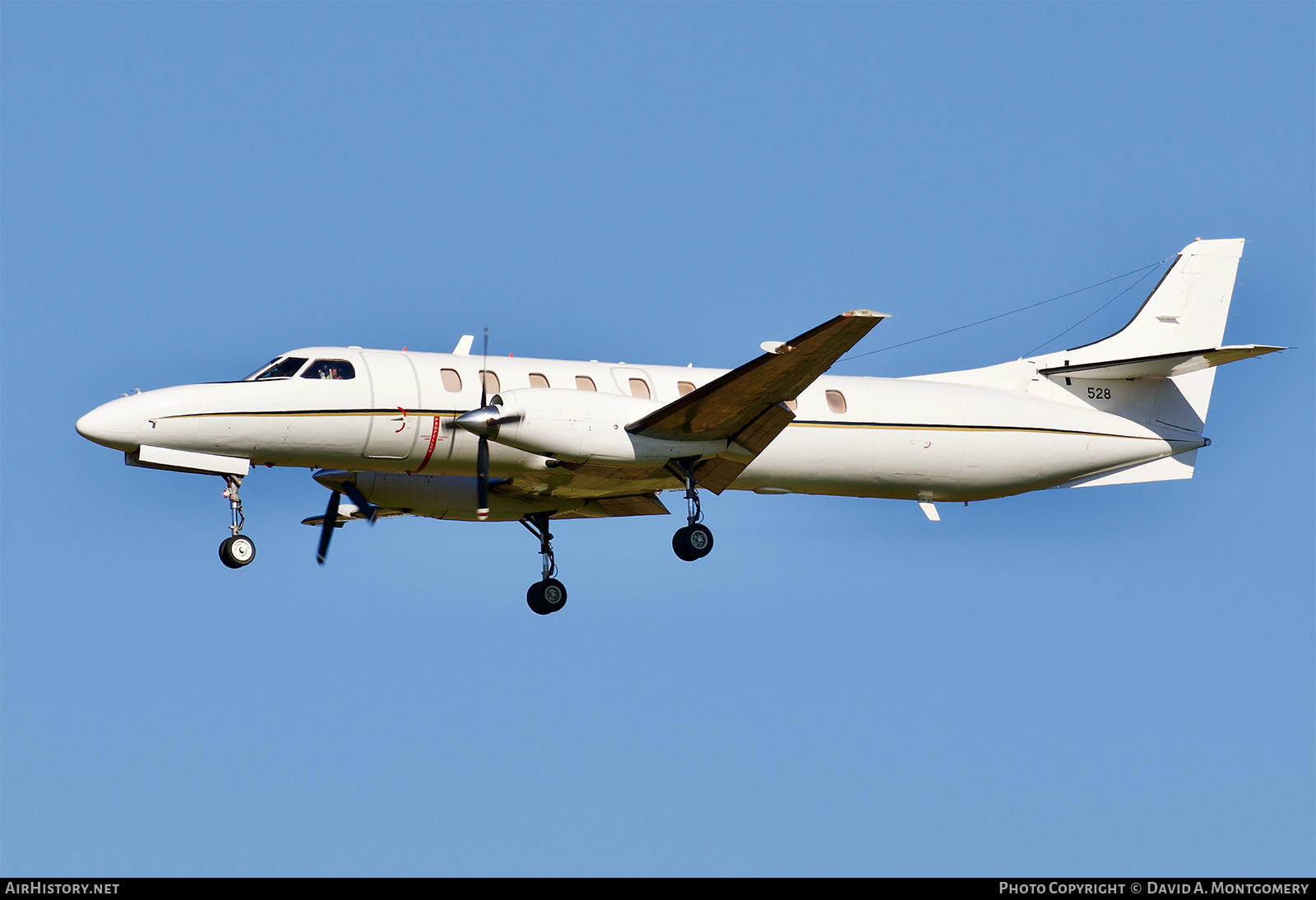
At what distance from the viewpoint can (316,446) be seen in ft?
66.0

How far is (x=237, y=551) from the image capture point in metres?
19.6

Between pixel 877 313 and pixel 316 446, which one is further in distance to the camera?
pixel 316 446

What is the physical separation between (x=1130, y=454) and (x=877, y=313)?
28.9ft

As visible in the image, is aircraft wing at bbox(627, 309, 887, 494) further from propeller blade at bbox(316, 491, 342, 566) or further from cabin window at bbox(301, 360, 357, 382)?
propeller blade at bbox(316, 491, 342, 566)

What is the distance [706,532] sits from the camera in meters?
21.3

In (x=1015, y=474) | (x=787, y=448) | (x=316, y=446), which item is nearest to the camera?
(x=316, y=446)

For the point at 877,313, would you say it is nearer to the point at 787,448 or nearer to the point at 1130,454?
the point at 787,448

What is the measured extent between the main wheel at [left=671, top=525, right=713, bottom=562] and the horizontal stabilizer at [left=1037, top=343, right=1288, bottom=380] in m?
7.52

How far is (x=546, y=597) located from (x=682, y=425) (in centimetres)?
461

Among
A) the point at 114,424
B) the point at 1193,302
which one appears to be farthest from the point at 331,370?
the point at 1193,302
